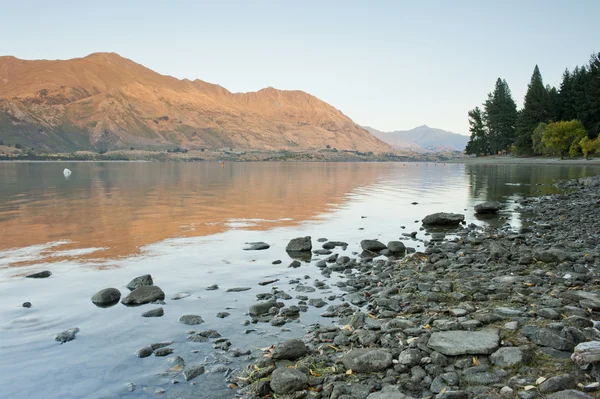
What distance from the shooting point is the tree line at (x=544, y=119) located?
104 m

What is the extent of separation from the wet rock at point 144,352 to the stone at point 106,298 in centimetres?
362

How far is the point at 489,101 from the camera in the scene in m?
163

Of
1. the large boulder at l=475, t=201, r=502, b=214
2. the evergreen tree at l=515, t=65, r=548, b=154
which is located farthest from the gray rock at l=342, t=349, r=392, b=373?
the evergreen tree at l=515, t=65, r=548, b=154

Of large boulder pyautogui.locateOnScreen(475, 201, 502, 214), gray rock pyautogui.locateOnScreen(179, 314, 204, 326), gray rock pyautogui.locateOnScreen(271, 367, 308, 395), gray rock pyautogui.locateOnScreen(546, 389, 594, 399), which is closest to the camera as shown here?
gray rock pyautogui.locateOnScreen(546, 389, 594, 399)

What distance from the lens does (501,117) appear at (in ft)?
502

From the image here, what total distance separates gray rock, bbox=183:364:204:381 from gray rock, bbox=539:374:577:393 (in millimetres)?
5740

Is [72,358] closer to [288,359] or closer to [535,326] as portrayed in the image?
[288,359]

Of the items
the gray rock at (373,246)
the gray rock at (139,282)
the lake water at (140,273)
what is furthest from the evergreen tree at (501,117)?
the gray rock at (139,282)

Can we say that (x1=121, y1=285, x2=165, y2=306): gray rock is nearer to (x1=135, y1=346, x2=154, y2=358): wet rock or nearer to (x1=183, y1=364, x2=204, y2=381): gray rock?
(x1=135, y1=346, x2=154, y2=358): wet rock

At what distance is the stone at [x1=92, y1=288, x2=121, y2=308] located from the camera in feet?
40.9

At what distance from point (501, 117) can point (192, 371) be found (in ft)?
542

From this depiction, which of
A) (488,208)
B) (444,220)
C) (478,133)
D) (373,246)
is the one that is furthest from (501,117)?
(373,246)

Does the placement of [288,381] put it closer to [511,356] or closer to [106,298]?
[511,356]

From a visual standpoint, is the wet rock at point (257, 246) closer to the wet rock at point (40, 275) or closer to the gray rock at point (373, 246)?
the gray rock at point (373, 246)
